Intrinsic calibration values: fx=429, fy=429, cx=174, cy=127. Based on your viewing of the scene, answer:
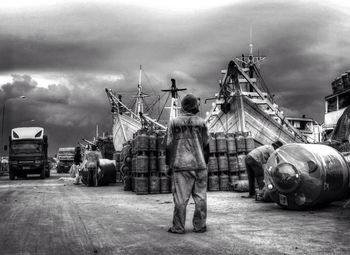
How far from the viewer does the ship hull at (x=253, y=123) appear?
22531 millimetres

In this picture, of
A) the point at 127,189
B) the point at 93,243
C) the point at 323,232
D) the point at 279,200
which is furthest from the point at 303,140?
the point at 93,243

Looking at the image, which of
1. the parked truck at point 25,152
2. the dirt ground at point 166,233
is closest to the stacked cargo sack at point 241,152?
the dirt ground at point 166,233

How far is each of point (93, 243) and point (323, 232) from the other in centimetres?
328

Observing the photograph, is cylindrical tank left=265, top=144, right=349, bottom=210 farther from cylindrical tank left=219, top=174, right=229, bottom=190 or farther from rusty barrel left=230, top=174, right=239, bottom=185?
rusty barrel left=230, top=174, right=239, bottom=185

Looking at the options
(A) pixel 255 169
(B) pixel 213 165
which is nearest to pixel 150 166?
(B) pixel 213 165

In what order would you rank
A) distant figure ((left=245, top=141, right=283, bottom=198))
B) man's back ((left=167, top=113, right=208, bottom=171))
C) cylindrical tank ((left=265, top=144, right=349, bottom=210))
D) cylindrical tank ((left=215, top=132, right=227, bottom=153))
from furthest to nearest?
1. cylindrical tank ((left=215, top=132, right=227, bottom=153))
2. distant figure ((left=245, top=141, right=283, bottom=198))
3. cylindrical tank ((left=265, top=144, right=349, bottom=210))
4. man's back ((left=167, top=113, right=208, bottom=171))

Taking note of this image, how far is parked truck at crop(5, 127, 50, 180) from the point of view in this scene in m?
31.9

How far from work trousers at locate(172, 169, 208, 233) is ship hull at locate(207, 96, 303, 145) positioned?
16031mm

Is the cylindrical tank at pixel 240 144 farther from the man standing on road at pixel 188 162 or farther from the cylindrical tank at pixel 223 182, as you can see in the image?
the man standing on road at pixel 188 162

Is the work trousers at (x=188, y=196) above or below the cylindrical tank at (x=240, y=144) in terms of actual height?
below

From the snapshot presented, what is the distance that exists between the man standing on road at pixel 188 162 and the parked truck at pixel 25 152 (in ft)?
91.0

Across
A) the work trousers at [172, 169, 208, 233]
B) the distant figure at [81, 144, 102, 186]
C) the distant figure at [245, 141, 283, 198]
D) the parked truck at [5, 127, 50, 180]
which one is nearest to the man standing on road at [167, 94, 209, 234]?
the work trousers at [172, 169, 208, 233]

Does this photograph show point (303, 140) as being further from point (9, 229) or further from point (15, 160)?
point (15, 160)

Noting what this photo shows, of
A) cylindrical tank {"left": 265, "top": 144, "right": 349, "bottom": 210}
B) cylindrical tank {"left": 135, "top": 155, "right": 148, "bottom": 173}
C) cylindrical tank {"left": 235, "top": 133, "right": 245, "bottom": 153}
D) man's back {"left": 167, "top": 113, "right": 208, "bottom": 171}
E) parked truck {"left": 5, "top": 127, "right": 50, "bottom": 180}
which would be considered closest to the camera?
man's back {"left": 167, "top": 113, "right": 208, "bottom": 171}
